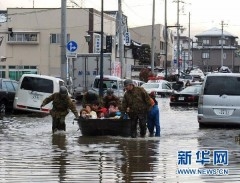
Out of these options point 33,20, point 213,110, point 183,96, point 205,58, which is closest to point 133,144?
point 213,110

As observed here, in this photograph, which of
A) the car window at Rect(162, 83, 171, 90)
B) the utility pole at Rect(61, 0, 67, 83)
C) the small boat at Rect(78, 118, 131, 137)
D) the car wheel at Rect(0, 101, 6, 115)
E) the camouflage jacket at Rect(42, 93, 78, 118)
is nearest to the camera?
the small boat at Rect(78, 118, 131, 137)

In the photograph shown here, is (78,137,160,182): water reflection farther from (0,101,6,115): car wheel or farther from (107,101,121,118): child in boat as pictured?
(0,101,6,115): car wheel

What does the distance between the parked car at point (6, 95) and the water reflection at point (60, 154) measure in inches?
421

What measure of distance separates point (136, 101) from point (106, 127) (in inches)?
39.1

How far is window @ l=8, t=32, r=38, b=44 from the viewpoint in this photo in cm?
6594

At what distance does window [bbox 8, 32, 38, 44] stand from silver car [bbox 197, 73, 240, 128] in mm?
46333

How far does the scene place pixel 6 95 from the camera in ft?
94.9

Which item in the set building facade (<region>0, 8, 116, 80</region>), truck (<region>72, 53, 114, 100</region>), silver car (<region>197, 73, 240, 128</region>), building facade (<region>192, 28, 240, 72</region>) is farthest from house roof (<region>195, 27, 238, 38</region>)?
silver car (<region>197, 73, 240, 128</region>)

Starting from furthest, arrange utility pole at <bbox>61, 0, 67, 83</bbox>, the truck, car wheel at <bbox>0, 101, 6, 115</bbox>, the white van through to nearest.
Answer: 1. the truck
2. utility pole at <bbox>61, 0, 67, 83</bbox>
3. car wheel at <bbox>0, 101, 6, 115</bbox>
4. the white van

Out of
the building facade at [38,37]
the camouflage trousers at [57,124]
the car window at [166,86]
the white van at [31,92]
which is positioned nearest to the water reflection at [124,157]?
the camouflage trousers at [57,124]

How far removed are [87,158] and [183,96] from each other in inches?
937

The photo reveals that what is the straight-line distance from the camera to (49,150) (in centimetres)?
1460

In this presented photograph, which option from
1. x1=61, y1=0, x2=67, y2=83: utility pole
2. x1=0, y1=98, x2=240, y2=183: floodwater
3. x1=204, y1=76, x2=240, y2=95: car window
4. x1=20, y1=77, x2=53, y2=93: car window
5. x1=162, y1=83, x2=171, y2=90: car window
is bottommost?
x1=162, y1=83, x2=171, y2=90: car window

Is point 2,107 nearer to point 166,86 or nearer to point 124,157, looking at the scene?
point 124,157
